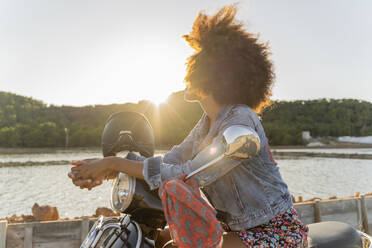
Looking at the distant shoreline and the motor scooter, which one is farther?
the distant shoreline

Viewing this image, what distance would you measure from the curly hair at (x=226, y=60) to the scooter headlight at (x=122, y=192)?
0.43 meters

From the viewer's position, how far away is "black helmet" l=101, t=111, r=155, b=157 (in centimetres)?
124

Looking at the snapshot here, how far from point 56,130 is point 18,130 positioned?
229 inches

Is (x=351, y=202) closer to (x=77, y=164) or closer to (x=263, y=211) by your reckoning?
(x=263, y=211)

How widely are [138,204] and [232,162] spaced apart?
37 cm

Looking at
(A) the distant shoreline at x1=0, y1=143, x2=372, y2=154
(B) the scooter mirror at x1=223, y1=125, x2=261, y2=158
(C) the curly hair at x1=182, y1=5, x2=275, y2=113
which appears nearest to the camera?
(B) the scooter mirror at x1=223, y1=125, x2=261, y2=158

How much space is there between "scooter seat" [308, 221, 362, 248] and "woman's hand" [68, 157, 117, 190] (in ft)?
2.78

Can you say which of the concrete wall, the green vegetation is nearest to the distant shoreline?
the green vegetation

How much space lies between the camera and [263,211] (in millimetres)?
1003

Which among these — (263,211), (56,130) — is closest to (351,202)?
(263,211)

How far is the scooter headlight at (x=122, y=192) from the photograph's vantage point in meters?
1.01

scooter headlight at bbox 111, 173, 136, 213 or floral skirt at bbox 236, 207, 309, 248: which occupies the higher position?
scooter headlight at bbox 111, 173, 136, 213

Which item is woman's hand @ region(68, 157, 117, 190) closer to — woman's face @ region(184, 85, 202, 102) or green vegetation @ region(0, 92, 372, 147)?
woman's face @ region(184, 85, 202, 102)

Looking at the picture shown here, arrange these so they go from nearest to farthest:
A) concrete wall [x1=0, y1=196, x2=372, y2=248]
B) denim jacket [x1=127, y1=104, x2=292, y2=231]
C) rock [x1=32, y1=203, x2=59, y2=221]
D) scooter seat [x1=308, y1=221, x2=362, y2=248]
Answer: denim jacket [x1=127, y1=104, x2=292, y2=231], scooter seat [x1=308, y1=221, x2=362, y2=248], concrete wall [x1=0, y1=196, x2=372, y2=248], rock [x1=32, y1=203, x2=59, y2=221]
